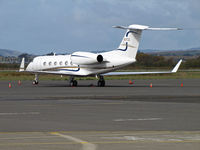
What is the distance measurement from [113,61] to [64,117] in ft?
94.6

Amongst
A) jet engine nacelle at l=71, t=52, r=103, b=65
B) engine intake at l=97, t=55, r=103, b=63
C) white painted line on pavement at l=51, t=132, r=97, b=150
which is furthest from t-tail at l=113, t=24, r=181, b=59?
white painted line on pavement at l=51, t=132, r=97, b=150

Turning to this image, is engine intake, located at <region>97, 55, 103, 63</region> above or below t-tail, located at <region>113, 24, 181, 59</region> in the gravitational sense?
below

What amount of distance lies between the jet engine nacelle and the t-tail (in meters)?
2.02

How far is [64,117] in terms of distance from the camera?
58.4 feet

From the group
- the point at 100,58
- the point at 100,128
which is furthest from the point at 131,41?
the point at 100,128

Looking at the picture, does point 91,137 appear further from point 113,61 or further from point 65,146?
point 113,61

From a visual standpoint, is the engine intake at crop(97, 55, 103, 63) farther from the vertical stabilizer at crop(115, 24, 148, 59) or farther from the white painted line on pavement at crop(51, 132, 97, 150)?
the white painted line on pavement at crop(51, 132, 97, 150)

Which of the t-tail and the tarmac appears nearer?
the tarmac

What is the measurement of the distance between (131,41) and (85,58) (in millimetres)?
4353

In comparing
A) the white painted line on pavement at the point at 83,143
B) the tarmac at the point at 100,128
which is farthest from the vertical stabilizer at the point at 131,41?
the white painted line on pavement at the point at 83,143

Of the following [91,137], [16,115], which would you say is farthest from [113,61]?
[91,137]

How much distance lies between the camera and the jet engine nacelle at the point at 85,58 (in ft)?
153

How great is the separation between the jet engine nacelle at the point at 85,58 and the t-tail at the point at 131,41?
2017 millimetres

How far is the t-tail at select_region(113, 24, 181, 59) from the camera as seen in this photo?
153 feet
